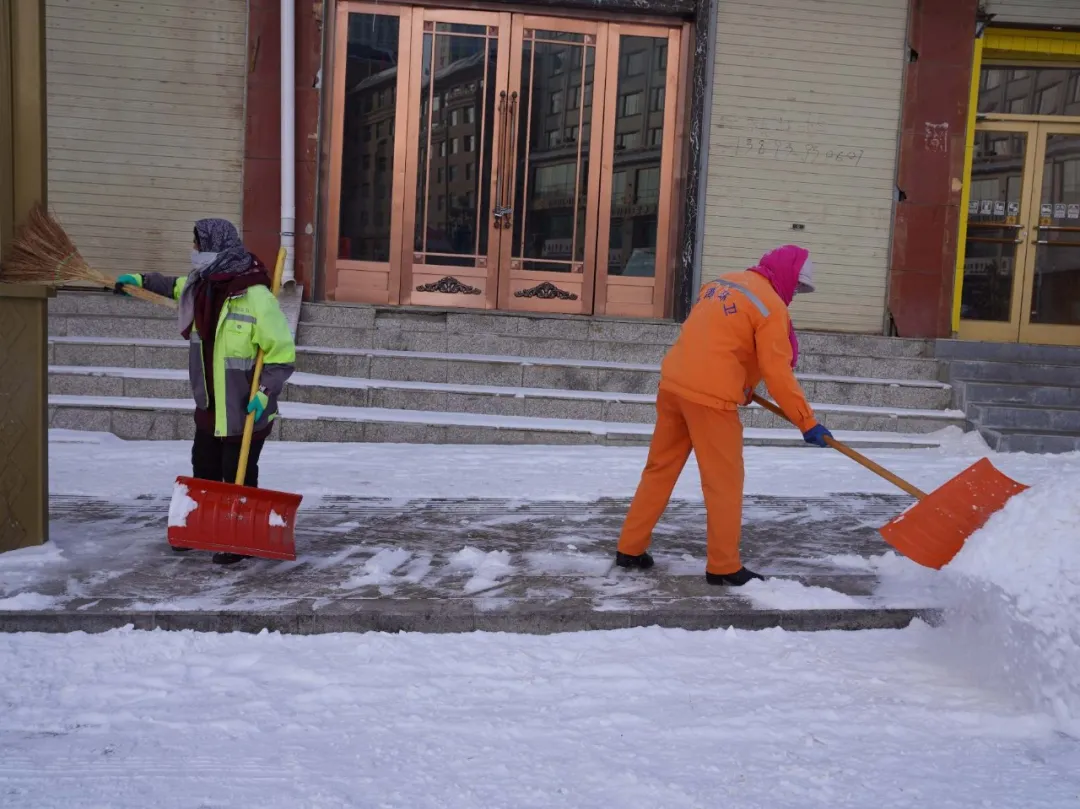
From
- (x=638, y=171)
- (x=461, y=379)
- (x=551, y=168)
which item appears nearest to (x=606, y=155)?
(x=638, y=171)

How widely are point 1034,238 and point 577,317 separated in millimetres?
5579

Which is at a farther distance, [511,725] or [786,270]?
[786,270]

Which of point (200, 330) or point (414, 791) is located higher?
point (200, 330)

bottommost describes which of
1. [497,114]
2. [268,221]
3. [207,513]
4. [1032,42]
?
[207,513]

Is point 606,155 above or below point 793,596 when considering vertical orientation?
above

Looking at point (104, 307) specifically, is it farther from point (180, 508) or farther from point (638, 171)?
point (180, 508)

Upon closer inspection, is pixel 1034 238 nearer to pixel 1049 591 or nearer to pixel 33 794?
pixel 1049 591

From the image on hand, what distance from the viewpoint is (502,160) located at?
11.2 m

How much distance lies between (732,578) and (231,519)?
7.98ft

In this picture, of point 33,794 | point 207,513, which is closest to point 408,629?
point 207,513

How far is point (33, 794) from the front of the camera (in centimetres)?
292

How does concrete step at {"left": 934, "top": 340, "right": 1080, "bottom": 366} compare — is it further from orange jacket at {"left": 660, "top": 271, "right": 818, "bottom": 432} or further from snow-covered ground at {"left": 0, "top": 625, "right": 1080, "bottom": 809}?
snow-covered ground at {"left": 0, "top": 625, "right": 1080, "bottom": 809}

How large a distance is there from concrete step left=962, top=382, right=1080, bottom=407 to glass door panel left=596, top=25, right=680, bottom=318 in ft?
11.0

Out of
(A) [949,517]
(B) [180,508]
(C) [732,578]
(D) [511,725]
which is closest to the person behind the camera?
(D) [511,725]
